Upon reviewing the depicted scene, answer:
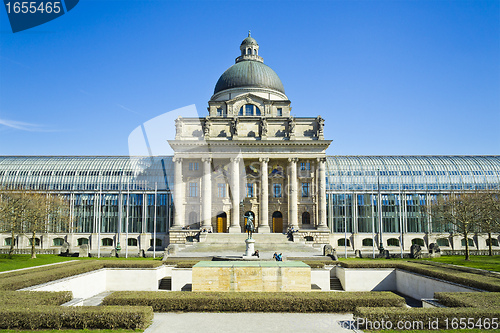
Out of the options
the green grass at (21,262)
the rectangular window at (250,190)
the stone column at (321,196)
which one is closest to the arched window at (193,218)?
the rectangular window at (250,190)

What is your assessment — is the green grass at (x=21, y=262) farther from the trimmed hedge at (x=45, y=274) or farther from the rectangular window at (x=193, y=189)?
the rectangular window at (x=193, y=189)

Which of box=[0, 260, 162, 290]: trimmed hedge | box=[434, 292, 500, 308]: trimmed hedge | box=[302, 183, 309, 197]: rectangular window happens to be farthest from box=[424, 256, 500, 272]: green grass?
box=[0, 260, 162, 290]: trimmed hedge

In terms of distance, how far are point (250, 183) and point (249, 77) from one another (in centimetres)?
2141

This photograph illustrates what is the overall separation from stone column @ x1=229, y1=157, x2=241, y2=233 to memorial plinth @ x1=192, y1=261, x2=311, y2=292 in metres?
39.6

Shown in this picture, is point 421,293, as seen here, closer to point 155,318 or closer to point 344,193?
point 155,318

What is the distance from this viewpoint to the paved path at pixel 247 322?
18109 millimetres

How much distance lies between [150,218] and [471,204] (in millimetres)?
54611

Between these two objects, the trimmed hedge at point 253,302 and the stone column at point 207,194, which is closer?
the trimmed hedge at point 253,302

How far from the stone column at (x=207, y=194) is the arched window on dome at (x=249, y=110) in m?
12.1

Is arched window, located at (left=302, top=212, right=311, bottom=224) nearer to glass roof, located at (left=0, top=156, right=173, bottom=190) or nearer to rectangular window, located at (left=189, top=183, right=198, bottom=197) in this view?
rectangular window, located at (left=189, top=183, right=198, bottom=197)

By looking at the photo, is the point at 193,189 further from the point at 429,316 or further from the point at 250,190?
the point at 429,316

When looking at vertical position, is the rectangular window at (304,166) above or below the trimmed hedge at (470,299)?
above

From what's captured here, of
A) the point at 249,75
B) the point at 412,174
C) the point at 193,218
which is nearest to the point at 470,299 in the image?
the point at 193,218

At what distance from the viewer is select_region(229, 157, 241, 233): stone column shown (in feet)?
219
